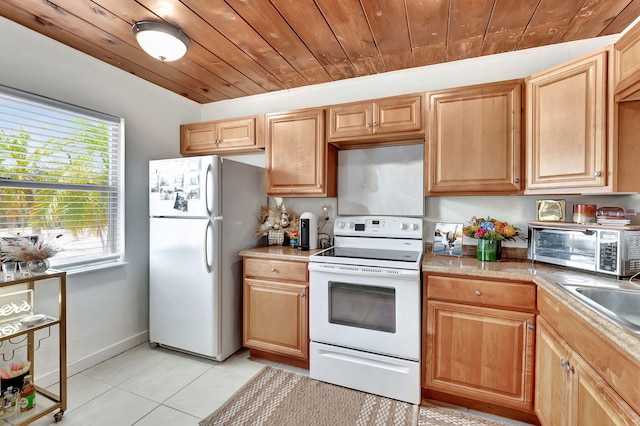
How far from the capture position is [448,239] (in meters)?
2.27

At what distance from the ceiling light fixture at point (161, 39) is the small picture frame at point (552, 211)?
2.62 m

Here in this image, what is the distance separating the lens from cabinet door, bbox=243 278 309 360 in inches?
87.4

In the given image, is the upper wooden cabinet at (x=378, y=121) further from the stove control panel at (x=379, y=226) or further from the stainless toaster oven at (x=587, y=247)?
the stainless toaster oven at (x=587, y=247)

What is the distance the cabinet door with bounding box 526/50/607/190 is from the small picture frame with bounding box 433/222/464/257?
22.3 inches

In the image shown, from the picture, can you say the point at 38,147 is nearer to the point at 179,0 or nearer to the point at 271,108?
the point at 179,0

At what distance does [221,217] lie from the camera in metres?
2.31

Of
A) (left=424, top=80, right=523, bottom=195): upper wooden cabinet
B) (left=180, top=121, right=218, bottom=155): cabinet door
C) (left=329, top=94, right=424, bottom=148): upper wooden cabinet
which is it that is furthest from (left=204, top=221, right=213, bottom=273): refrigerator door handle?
(left=424, top=80, right=523, bottom=195): upper wooden cabinet

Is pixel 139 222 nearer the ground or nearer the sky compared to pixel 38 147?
nearer the ground

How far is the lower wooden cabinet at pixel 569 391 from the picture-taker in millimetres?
957

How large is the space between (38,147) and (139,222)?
0.88m

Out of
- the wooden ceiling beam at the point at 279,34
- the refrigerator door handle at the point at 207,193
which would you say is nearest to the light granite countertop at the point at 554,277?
the refrigerator door handle at the point at 207,193

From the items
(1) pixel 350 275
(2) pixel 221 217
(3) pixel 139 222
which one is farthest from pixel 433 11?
(3) pixel 139 222

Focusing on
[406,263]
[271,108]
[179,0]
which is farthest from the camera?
[271,108]

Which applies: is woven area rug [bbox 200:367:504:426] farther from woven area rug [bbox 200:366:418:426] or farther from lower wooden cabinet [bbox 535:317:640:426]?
lower wooden cabinet [bbox 535:317:640:426]
